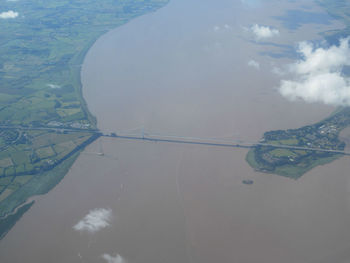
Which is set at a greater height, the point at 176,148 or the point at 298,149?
the point at 176,148

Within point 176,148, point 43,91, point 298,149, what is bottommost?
point 298,149

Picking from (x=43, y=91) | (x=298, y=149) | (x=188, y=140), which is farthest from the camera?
(x=43, y=91)

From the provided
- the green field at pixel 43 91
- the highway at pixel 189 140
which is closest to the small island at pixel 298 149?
the highway at pixel 189 140

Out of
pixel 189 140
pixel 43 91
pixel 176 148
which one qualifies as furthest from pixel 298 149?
pixel 43 91

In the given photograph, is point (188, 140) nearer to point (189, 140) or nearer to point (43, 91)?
point (189, 140)

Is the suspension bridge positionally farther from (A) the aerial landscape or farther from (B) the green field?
(B) the green field

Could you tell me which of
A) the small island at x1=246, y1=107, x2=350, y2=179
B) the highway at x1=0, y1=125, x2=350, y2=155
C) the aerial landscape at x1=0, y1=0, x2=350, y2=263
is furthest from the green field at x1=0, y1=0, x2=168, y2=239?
the small island at x1=246, y1=107, x2=350, y2=179
